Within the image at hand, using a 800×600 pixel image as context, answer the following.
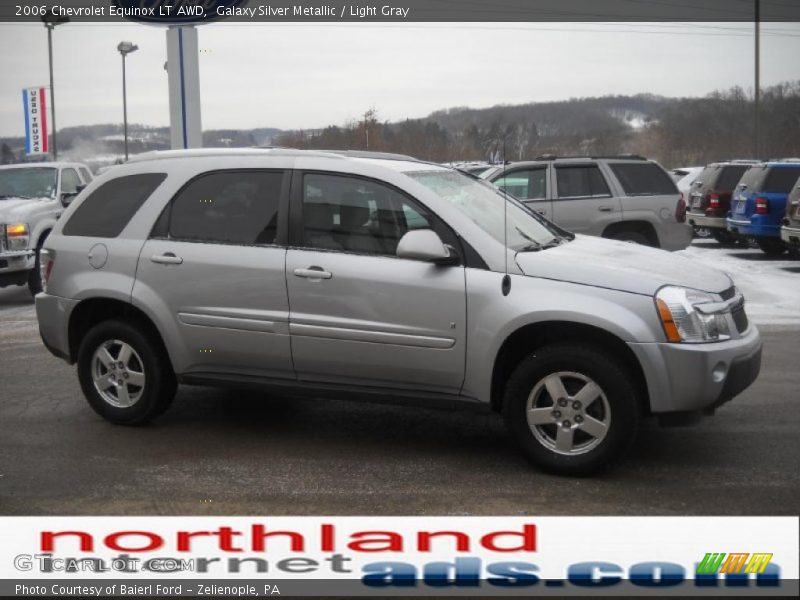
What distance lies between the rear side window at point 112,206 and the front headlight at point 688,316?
10.8 ft

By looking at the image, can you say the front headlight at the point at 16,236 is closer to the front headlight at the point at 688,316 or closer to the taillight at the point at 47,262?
the taillight at the point at 47,262

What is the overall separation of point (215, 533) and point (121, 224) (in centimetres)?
287

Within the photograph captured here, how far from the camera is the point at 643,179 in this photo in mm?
14727

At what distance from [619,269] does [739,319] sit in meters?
0.82

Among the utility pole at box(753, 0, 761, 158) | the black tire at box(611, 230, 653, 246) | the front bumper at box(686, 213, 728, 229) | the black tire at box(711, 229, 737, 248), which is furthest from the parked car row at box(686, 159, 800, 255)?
the utility pole at box(753, 0, 761, 158)

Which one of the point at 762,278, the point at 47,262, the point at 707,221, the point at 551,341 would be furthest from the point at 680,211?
the point at 47,262

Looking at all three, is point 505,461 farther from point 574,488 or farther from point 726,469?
point 726,469

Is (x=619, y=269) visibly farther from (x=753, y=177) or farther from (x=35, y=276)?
(x=753, y=177)

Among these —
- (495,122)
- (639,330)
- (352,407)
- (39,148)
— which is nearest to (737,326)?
(639,330)

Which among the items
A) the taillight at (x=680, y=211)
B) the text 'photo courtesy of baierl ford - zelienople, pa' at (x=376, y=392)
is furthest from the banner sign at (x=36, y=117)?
the text 'photo courtesy of baierl ford - zelienople, pa' at (x=376, y=392)

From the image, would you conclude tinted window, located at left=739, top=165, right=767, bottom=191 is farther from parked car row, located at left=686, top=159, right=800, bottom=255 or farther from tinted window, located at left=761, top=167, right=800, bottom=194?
tinted window, located at left=761, top=167, right=800, bottom=194

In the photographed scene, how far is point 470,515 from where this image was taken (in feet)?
16.3

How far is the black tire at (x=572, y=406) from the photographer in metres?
5.40

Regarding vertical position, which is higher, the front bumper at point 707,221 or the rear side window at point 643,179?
the rear side window at point 643,179
